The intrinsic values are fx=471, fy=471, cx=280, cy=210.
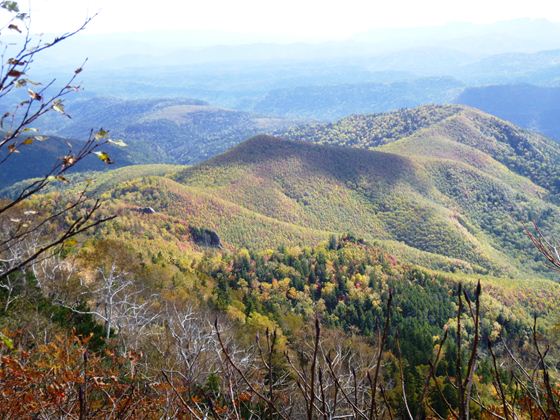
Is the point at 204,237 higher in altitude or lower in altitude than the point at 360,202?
higher

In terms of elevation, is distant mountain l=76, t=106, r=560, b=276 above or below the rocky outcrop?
below

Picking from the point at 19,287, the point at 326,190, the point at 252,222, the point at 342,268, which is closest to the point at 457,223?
the point at 326,190

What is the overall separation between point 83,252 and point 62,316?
17.0 meters

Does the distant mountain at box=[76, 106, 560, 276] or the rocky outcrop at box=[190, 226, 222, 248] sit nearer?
the rocky outcrop at box=[190, 226, 222, 248]

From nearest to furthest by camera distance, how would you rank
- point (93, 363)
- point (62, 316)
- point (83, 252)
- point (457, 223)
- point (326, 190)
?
point (93, 363)
point (62, 316)
point (83, 252)
point (457, 223)
point (326, 190)

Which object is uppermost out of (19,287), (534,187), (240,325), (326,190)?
(19,287)

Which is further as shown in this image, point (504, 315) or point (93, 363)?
point (504, 315)

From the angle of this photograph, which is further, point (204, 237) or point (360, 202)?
point (360, 202)

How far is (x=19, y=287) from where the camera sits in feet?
90.2

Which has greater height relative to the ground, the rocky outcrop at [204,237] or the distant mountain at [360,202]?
the rocky outcrop at [204,237]

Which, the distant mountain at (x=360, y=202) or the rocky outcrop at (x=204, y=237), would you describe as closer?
the rocky outcrop at (x=204, y=237)

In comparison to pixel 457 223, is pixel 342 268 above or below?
above

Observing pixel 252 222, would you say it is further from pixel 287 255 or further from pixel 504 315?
pixel 504 315

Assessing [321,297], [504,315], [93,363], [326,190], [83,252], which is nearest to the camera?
[93,363]
